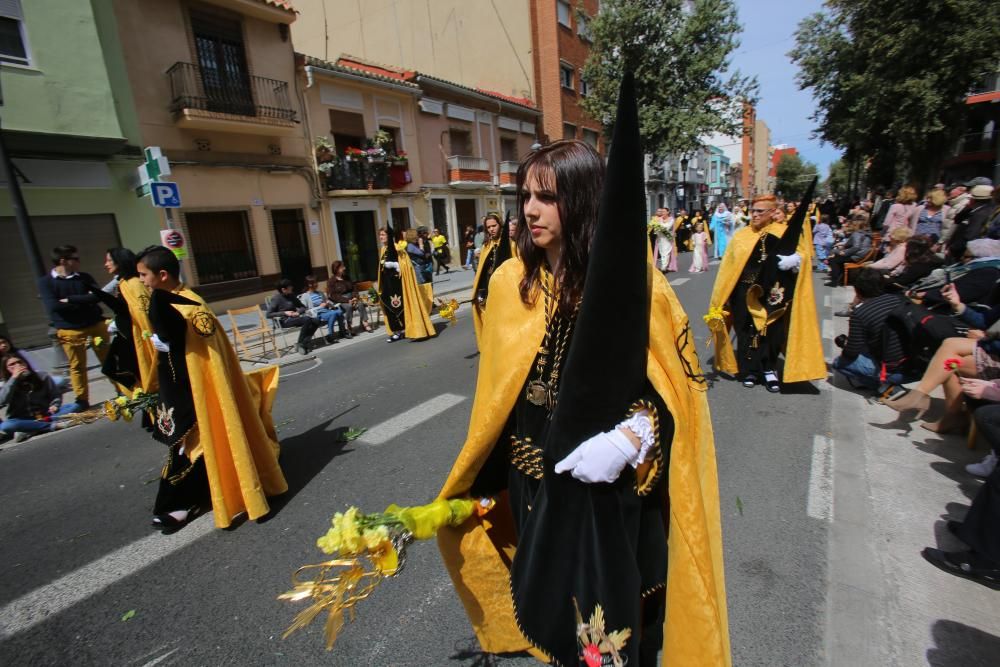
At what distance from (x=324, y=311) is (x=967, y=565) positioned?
9495 mm

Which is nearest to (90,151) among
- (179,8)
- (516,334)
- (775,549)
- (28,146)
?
(28,146)

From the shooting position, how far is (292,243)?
15.4 metres

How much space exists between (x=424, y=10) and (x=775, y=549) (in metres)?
27.0

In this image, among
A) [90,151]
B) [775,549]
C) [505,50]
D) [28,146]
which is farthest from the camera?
[505,50]

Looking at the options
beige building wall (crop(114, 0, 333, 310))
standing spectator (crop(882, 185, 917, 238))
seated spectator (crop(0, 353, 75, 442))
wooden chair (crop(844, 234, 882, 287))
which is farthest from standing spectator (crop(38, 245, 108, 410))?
standing spectator (crop(882, 185, 917, 238))

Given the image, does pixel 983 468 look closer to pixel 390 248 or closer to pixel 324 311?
pixel 390 248

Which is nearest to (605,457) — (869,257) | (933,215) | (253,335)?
(253,335)

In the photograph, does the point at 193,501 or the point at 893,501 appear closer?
the point at 893,501

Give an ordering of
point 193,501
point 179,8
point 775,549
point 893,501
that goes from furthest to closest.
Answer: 1. point 179,8
2. point 193,501
3. point 893,501
4. point 775,549

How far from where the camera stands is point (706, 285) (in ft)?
41.8

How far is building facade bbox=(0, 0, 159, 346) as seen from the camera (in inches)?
379

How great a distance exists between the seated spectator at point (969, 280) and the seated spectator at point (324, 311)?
29.2 feet

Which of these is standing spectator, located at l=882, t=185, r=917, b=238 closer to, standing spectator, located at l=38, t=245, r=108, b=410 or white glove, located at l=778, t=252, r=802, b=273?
white glove, located at l=778, t=252, r=802, b=273

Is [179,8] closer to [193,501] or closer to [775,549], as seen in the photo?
[193,501]
